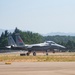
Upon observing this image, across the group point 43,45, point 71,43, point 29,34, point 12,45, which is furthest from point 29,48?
point 29,34

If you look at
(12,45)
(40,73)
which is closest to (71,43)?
(12,45)

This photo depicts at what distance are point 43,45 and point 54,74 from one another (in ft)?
199

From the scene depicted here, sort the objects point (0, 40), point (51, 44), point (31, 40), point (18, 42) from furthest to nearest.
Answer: point (31, 40)
point (0, 40)
point (18, 42)
point (51, 44)

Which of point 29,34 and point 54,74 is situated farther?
point 29,34

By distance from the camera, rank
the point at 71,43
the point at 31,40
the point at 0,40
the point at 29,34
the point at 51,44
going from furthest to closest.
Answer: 1. the point at 29,34
2. the point at 31,40
3. the point at 0,40
4. the point at 71,43
5. the point at 51,44

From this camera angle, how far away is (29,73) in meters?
27.2

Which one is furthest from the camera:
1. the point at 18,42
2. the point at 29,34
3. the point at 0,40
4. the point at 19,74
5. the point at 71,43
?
the point at 29,34

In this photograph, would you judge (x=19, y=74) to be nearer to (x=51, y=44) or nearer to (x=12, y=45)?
(x=51, y=44)

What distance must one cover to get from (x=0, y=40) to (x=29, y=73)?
417 feet

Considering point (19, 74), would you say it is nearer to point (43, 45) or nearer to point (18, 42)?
point (43, 45)

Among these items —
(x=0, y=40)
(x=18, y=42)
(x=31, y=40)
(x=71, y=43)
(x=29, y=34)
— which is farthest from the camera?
(x=29, y=34)

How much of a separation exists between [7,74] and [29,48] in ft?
198

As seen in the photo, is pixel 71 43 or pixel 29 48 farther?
pixel 71 43

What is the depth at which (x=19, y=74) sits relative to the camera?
2641 cm
